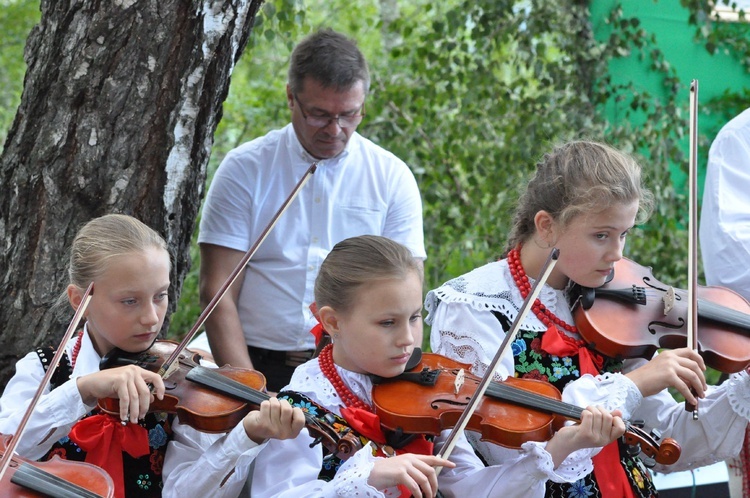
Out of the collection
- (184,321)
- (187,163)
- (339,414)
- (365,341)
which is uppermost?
(187,163)

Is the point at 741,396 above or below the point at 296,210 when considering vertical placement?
below

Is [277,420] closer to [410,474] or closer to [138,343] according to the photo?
[410,474]

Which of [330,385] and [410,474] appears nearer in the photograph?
[410,474]

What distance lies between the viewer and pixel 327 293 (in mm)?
2336

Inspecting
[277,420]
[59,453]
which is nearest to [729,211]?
[277,420]

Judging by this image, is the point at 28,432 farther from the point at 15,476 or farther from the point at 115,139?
the point at 115,139

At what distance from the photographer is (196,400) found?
7.20 ft

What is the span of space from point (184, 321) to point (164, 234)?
7.75 feet

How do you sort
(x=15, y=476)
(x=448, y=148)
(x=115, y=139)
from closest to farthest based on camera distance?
(x=15, y=476) < (x=115, y=139) < (x=448, y=148)

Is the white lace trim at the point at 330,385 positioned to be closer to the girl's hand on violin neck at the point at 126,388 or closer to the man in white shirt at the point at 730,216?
the girl's hand on violin neck at the point at 126,388

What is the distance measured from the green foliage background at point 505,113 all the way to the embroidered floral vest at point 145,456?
110 inches

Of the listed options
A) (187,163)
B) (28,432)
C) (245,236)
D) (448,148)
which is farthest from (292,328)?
(448,148)

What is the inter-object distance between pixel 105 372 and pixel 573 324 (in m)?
1.16

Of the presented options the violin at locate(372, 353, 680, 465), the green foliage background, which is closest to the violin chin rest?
the violin at locate(372, 353, 680, 465)
